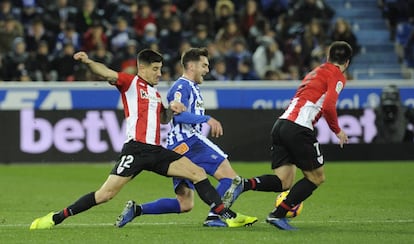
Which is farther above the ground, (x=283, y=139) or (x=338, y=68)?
(x=338, y=68)

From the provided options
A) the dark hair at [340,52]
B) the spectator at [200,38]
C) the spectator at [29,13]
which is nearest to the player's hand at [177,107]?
the dark hair at [340,52]

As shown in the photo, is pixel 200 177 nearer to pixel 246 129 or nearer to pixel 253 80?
pixel 246 129

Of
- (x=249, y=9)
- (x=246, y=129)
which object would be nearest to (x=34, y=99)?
(x=246, y=129)

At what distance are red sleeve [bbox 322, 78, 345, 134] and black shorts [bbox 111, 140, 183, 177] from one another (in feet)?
4.79

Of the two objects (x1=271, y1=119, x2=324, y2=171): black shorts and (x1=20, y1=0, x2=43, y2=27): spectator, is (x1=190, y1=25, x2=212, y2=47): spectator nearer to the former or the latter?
(x1=20, y1=0, x2=43, y2=27): spectator

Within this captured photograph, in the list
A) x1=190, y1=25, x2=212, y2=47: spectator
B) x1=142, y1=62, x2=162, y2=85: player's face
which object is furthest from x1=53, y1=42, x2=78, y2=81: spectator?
x1=142, y1=62, x2=162, y2=85: player's face

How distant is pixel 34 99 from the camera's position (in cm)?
2047

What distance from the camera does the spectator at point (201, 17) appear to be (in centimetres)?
2422

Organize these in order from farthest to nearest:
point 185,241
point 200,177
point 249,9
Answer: point 249,9 → point 200,177 → point 185,241

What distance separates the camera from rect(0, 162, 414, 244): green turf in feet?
32.4

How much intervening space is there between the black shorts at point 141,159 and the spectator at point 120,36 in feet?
43.2

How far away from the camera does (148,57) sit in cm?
1041

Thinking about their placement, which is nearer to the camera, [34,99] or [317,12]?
[34,99]

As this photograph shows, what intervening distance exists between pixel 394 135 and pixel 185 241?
1201 cm
